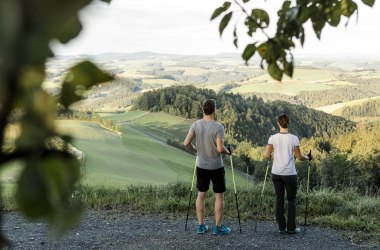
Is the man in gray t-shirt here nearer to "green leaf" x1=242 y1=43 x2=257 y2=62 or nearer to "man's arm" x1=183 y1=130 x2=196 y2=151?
"man's arm" x1=183 y1=130 x2=196 y2=151

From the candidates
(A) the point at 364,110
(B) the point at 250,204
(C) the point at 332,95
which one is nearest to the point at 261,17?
(B) the point at 250,204

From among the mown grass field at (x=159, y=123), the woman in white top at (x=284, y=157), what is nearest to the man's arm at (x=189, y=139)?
the woman in white top at (x=284, y=157)

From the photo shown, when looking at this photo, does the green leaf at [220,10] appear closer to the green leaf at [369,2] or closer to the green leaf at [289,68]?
the green leaf at [289,68]

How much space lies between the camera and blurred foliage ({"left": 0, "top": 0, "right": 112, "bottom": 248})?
0.29 meters

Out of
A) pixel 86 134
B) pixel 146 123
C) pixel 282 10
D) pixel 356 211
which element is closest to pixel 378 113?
pixel 146 123

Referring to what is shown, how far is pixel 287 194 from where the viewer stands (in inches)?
278

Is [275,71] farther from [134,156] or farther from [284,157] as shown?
[134,156]

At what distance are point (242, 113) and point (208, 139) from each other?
6398 centimetres

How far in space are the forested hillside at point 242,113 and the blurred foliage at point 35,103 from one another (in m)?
60.1

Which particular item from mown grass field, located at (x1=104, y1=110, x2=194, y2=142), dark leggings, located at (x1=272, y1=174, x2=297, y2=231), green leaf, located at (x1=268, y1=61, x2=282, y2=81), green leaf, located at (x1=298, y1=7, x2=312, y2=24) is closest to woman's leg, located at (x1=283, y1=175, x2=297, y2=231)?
dark leggings, located at (x1=272, y1=174, x2=297, y2=231)

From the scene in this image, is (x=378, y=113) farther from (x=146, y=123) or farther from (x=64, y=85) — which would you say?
(x=64, y=85)

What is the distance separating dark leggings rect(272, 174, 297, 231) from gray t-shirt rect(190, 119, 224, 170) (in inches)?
37.1

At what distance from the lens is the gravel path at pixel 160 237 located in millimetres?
7121

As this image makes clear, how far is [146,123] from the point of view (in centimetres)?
7319
